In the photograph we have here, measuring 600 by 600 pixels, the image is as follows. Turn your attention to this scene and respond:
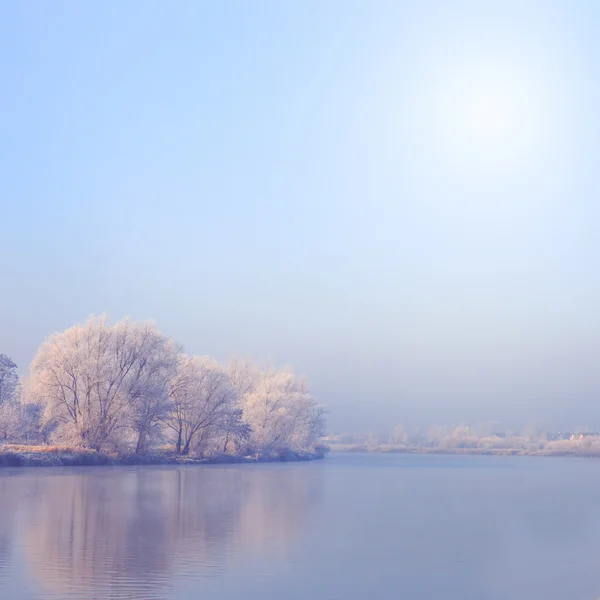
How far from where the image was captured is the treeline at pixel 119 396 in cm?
5419

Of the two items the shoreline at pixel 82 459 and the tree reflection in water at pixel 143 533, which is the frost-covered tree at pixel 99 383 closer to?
the shoreline at pixel 82 459

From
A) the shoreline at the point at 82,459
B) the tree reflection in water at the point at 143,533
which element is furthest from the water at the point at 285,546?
the shoreline at the point at 82,459

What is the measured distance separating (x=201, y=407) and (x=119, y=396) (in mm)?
12072

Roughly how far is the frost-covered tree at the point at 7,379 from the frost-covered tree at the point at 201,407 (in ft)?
39.3

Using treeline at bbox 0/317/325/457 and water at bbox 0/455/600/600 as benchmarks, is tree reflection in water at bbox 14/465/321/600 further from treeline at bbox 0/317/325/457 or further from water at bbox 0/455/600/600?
treeline at bbox 0/317/325/457

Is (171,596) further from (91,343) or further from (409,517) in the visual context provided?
(91,343)

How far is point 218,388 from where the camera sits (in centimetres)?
6644

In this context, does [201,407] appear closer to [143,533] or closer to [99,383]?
[99,383]

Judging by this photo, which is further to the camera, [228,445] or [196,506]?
[228,445]

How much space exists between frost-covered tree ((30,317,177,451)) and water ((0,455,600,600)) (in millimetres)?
23750

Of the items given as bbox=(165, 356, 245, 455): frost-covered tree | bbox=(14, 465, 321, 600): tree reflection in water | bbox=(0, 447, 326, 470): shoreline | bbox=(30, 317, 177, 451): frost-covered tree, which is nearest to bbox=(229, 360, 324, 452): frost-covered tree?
bbox=(165, 356, 245, 455): frost-covered tree

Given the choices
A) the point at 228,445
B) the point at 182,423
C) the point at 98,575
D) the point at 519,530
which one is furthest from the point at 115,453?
the point at 98,575

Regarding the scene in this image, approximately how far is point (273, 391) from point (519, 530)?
6306 centimetres

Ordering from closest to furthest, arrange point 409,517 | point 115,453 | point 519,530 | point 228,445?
point 519,530
point 409,517
point 115,453
point 228,445
